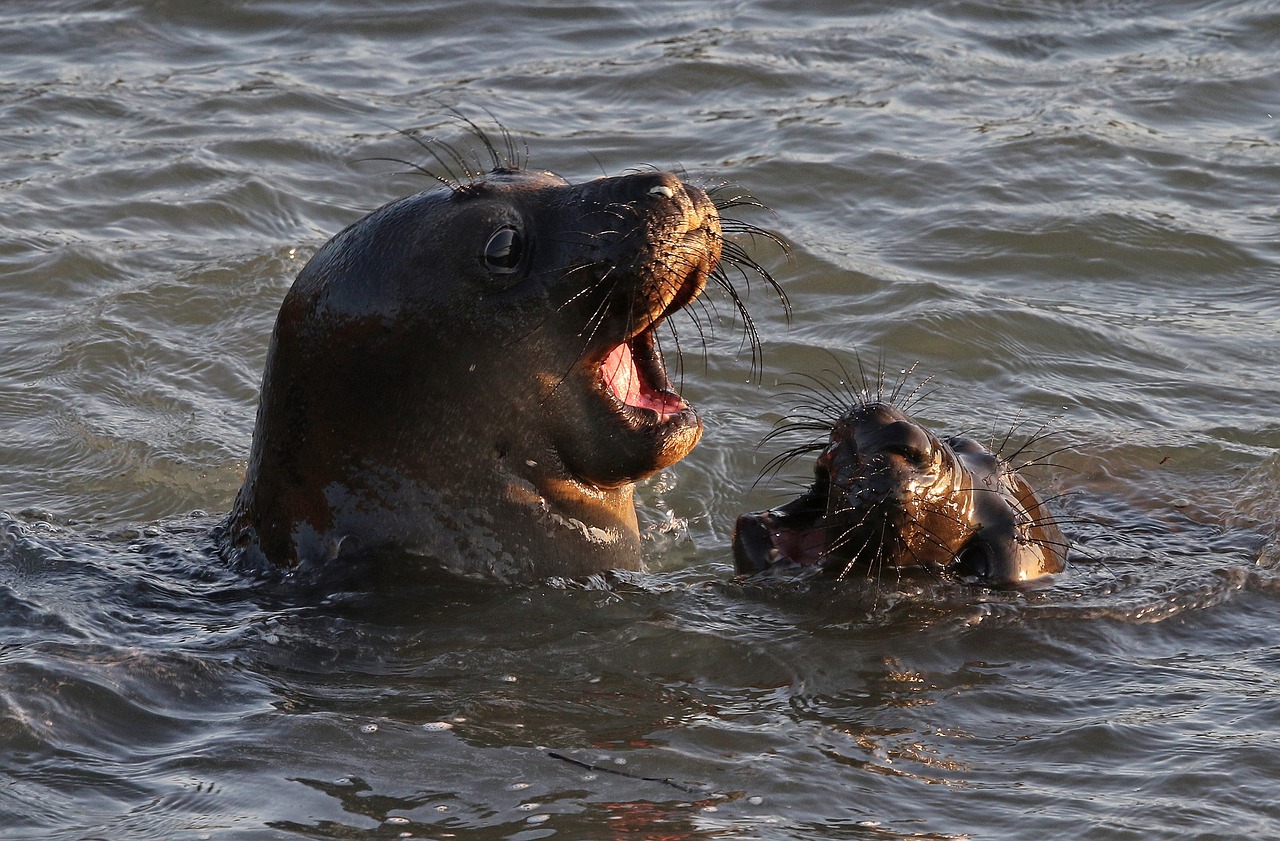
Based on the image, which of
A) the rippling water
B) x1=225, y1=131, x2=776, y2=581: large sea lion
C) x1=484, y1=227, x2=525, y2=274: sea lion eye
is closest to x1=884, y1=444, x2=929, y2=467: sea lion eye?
the rippling water

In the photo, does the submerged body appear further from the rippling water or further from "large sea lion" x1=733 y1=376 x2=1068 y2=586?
the rippling water

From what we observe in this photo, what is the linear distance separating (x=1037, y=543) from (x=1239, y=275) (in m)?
4.51

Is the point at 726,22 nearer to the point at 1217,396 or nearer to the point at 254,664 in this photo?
the point at 1217,396

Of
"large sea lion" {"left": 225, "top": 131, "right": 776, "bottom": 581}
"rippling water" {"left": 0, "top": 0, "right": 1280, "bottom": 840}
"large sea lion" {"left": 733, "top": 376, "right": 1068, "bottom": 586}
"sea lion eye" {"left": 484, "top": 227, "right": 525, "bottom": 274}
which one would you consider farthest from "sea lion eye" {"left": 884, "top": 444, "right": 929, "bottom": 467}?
"sea lion eye" {"left": 484, "top": 227, "right": 525, "bottom": 274}

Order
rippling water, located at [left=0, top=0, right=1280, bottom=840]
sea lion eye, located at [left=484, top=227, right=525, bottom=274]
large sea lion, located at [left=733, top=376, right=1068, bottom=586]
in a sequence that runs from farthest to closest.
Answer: large sea lion, located at [left=733, top=376, right=1068, bottom=586] → sea lion eye, located at [left=484, top=227, right=525, bottom=274] → rippling water, located at [left=0, top=0, right=1280, bottom=840]

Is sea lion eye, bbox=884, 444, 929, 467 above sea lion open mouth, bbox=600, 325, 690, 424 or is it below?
below

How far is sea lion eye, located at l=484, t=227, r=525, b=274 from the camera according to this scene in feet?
19.1

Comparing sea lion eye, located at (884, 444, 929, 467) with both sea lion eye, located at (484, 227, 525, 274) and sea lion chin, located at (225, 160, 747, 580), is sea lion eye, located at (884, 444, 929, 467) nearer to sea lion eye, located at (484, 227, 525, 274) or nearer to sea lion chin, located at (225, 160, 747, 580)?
sea lion chin, located at (225, 160, 747, 580)

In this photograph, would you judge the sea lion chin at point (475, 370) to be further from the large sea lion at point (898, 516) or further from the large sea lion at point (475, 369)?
the large sea lion at point (898, 516)

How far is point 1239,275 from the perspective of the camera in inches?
411

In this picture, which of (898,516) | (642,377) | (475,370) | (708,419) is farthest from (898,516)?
(708,419)

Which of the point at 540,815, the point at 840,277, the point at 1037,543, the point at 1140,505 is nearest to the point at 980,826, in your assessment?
the point at 540,815

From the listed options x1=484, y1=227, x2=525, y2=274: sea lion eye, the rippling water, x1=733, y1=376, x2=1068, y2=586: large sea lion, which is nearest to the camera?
the rippling water

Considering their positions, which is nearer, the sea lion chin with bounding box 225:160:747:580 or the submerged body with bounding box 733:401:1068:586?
the sea lion chin with bounding box 225:160:747:580
